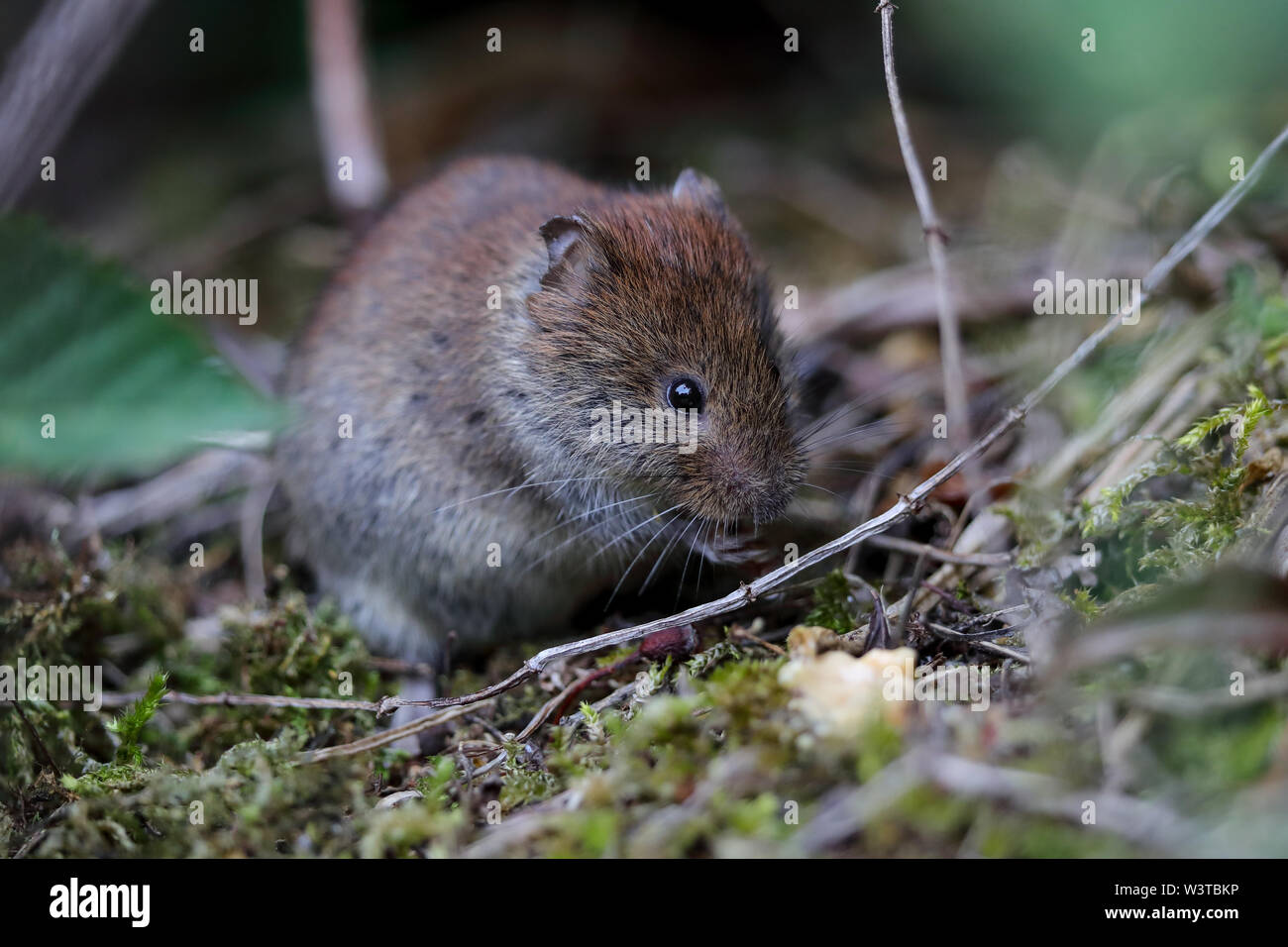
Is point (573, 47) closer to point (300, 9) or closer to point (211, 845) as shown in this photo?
point (300, 9)

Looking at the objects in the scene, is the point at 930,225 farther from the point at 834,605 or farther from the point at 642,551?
the point at 642,551

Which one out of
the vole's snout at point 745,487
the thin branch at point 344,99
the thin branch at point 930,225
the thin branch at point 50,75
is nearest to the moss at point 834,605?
the vole's snout at point 745,487

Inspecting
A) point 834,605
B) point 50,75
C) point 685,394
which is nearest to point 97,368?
point 685,394

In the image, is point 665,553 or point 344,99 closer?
point 665,553

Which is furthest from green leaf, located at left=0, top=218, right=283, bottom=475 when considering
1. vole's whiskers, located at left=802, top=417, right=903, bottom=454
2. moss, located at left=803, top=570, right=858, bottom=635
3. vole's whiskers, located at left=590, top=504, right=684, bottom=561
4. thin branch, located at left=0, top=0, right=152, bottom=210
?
vole's whiskers, located at left=802, top=417, right=903, bottom=454

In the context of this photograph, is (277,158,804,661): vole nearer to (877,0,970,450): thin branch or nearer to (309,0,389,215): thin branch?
(877,0,970,450): thin branch

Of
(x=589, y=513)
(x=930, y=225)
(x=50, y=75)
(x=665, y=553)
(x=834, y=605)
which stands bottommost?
(x=834, y=605)

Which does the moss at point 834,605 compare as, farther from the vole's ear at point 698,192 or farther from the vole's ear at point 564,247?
the vole's ear at point 698,192
